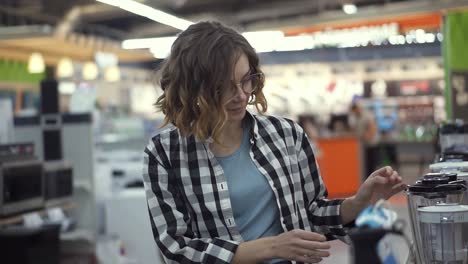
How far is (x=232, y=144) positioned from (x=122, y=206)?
5.34 meters

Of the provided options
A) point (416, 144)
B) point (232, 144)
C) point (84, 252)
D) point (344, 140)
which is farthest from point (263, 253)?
point (416, 144)

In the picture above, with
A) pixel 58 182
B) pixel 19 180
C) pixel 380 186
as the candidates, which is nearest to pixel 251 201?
pixel 380 186

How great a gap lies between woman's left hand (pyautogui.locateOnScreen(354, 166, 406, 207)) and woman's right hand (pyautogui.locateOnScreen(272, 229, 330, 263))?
0.31 meters

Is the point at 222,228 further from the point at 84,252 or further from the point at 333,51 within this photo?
the point at 333,51

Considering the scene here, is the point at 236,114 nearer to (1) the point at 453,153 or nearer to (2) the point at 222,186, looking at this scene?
(2) the point at 222,186

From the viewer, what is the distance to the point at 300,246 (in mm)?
1619

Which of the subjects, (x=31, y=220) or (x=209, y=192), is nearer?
(x=209, y=192)

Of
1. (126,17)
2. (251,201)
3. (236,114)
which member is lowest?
(251,201)

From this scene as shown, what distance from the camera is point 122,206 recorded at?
709 centimetres

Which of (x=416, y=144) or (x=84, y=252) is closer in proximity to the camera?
(x=84, y=252)

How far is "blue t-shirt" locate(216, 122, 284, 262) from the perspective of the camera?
72.9 inches

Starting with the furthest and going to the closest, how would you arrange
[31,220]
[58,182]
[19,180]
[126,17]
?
[126,17] < [58,182] < [31,220] < [19,180]

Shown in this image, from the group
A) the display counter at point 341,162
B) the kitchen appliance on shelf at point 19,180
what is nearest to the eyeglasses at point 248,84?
the kitchen appliance on shelf at point 19,180

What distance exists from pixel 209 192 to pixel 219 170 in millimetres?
74
